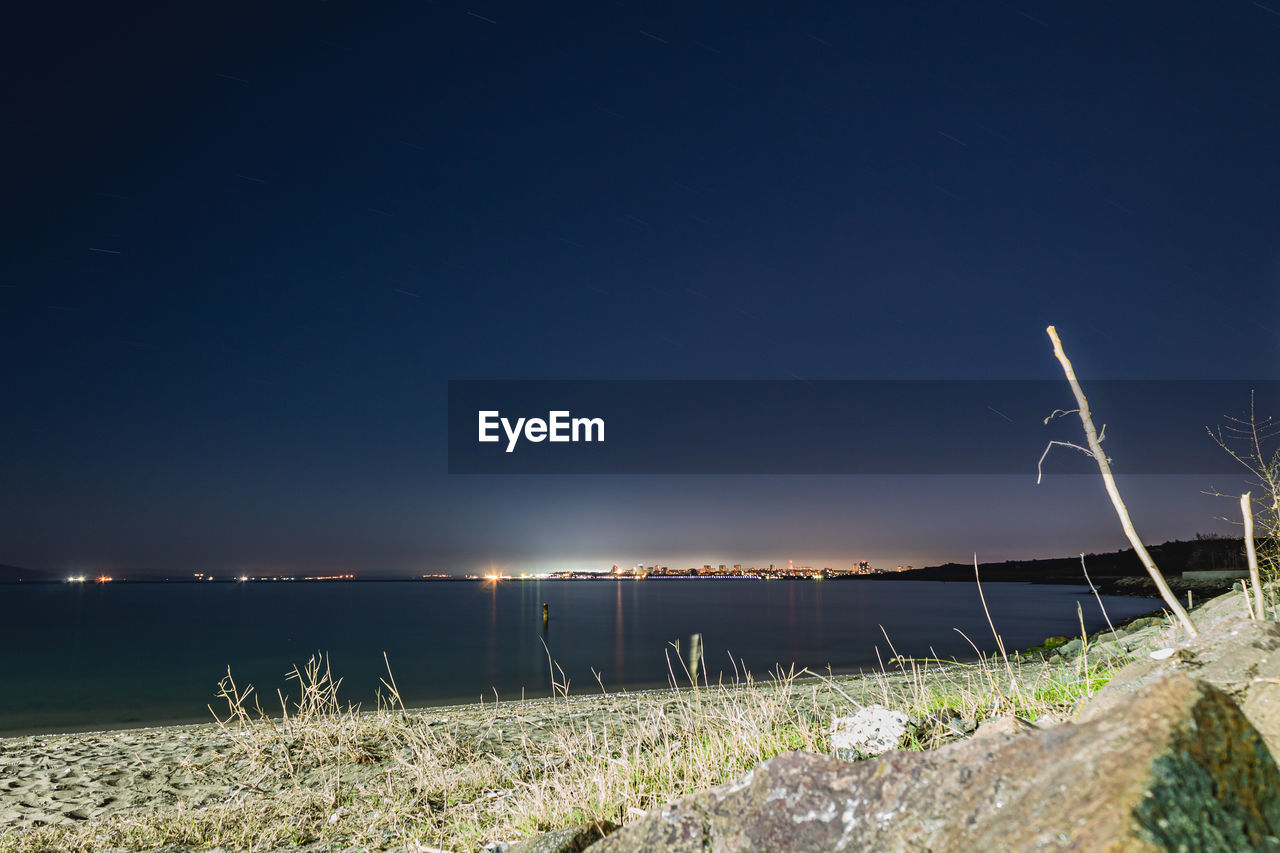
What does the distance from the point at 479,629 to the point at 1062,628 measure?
1499 inches

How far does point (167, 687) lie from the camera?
85.5 feet

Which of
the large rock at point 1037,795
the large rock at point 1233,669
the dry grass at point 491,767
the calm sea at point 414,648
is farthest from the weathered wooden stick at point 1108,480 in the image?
the calm sea at point 414,648

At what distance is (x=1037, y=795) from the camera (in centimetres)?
177

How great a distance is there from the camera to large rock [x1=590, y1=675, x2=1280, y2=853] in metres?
1.51

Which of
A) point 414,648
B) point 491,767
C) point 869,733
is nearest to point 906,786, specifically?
point 869,733

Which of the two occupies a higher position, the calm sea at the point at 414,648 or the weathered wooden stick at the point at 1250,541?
the weathered wooden stick at the point at 1250,541

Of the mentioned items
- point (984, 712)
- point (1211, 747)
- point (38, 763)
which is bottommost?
point (38, 763)

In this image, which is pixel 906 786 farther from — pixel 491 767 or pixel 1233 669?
pixel 491 767

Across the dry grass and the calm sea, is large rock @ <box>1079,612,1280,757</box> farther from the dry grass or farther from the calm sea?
the calm sea

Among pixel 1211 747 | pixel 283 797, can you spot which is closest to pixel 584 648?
pixel 283 797

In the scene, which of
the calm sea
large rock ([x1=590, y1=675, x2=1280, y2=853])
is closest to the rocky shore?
large rock ([x1=590, y1=675, x2=1280, y2=853])

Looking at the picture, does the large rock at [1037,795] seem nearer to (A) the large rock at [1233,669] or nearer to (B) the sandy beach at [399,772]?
(A) the large rock at [1233,669]

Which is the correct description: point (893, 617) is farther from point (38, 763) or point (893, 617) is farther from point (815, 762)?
point (815, 762)

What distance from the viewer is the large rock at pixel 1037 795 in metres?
1.51
